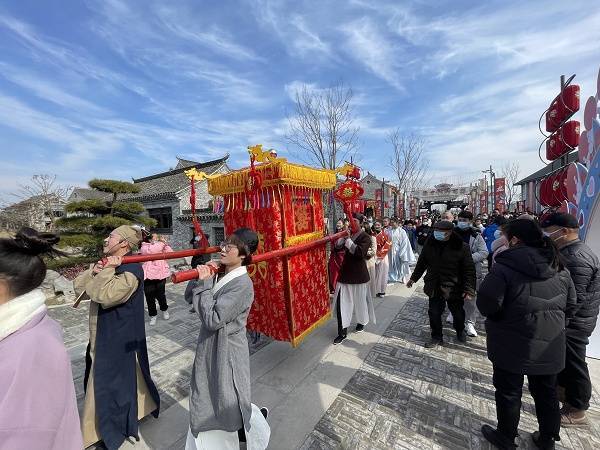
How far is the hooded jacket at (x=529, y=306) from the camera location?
2139mm

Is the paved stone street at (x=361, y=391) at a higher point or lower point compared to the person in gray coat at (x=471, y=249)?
lower

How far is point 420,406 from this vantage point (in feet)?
9.80

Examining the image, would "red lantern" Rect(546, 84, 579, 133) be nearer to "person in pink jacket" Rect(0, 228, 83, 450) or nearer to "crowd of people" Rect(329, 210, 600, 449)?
"crowd of people" Rect(329, 210, 600, 449)

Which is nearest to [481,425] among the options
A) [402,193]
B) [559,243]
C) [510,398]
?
[510,398]

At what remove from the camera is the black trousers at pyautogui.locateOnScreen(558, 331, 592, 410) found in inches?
104

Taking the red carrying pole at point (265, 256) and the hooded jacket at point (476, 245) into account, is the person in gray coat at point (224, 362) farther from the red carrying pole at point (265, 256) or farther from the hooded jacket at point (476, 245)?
the hooded jacket at point (476, 245)

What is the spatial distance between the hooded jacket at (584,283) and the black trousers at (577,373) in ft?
0.27

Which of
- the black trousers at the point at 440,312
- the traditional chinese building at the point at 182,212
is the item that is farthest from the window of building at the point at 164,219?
the black trousers at the point at 440,312

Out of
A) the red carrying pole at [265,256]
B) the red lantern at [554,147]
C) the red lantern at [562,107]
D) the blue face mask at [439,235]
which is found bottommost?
the blue face mask at [439,235]

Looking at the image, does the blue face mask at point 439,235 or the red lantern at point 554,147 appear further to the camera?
the red lantern at point 554,147

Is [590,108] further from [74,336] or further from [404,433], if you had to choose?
[74,336]

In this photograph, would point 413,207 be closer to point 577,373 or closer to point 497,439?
point 577,373

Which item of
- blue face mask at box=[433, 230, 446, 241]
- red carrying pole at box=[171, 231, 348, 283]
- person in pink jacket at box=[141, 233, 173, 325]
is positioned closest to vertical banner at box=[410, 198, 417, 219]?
blue face mask at box=[433, 230, 446, 241]

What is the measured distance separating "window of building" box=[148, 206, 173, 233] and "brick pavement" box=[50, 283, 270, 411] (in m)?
12.8
